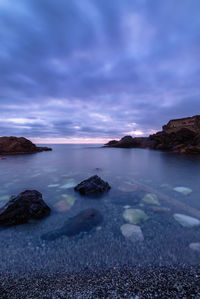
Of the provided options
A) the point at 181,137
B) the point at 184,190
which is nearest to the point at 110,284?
the point at 184,190

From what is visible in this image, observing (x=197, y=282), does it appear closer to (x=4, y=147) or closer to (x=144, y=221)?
(x=144, y=221)

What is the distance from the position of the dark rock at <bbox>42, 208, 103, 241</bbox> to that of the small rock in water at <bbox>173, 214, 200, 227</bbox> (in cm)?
218

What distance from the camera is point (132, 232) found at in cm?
261

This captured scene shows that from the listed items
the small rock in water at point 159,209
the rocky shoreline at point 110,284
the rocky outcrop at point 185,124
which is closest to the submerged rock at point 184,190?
the small rock in water at point 159,209

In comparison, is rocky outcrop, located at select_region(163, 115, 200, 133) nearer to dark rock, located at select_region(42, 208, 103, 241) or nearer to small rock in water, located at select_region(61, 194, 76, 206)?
small rock in water, located at select_region(61, 194, 76, 206)

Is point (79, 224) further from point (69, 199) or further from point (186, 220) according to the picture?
point (186, 220)

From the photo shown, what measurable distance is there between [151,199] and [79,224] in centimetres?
295

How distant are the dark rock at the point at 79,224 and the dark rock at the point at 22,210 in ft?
2.88

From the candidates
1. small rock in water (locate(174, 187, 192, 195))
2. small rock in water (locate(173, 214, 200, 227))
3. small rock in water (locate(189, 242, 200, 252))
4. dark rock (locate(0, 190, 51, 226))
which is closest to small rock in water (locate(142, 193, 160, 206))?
small rock in water (locate(173, 214, 200, 227))

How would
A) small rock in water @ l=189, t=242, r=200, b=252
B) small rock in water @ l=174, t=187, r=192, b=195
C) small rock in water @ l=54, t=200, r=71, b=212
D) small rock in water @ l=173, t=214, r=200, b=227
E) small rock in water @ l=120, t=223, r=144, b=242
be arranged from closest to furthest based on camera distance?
small rock in water @ l=189, t=242, r=200, b=252 → small rock in water @ l=120, t=223, r=144, b=242 → small rock in water @ l=173, t=214, r=200, b=227 → small rock in water @ l=54, t=200, r=71, b=212 → small rock in water @ l=174, t=187, r=192, b=195

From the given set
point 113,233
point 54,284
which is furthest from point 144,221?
point 54,284

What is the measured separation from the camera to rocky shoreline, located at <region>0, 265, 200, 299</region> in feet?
4.60

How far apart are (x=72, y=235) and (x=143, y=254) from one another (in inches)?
60.0

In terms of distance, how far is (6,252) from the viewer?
2.15 m
